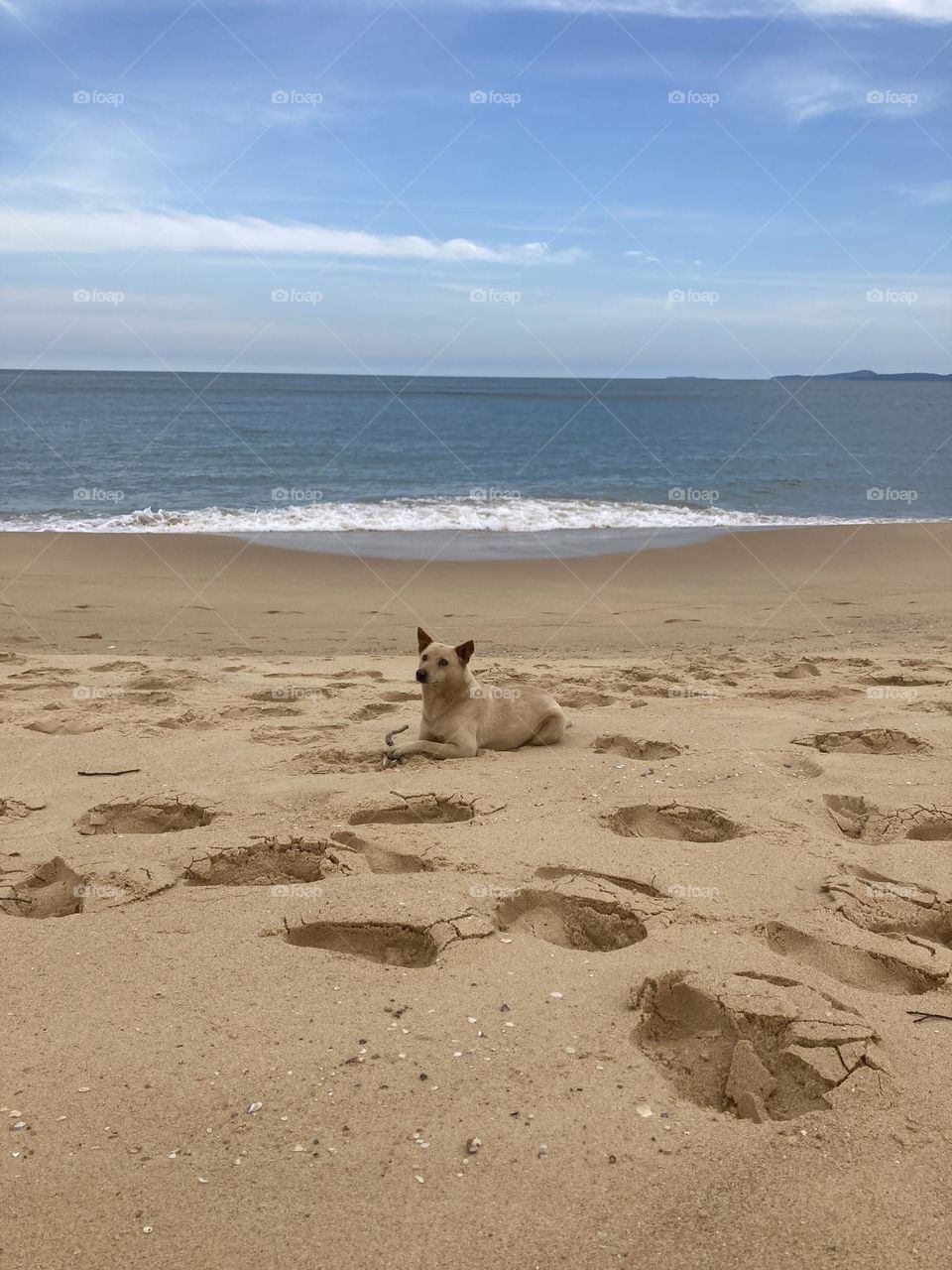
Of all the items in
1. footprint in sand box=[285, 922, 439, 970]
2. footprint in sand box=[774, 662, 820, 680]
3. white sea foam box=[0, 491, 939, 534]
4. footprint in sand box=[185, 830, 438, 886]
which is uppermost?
white sea foam box=[0, 491, 939, 534]

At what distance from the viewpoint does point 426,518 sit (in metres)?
21.8

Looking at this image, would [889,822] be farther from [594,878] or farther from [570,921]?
[570,921]

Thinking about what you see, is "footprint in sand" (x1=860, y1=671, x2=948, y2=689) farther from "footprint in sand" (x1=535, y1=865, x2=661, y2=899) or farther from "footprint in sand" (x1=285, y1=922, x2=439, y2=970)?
"footprint in sand" (x1=285, y1=922, x2=439, y2=970)

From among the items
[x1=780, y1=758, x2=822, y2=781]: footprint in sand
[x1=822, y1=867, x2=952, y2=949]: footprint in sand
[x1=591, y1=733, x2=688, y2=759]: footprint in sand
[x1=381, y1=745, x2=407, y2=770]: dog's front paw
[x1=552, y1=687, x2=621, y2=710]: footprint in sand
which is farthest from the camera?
[x1=552, y1=687, x2=621, y2=710]: footprint in sand

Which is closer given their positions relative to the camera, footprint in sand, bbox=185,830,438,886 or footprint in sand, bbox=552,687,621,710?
footprint in sand, bbox=185,830,438,886

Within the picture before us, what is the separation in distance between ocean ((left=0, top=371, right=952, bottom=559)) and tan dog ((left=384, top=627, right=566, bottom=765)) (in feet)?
32.6

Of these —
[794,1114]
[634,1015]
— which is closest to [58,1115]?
[634,1015]

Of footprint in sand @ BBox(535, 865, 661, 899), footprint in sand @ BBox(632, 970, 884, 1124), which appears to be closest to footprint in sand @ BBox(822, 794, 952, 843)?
footprint in sand @ BBox(535, 865, 661, 899)

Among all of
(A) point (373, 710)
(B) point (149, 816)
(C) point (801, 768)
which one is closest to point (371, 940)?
(B) point (149, 816)

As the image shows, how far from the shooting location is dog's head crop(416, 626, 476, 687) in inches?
278

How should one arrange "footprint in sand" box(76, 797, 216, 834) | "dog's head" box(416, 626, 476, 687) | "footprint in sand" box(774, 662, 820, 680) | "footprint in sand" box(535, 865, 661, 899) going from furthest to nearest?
1. "footprint in sand" box(774, 662, 820, 680)
2. "dog's head" box(416, 626, 476, 687)
3. "footprint in sand" box(76, 797, 216, 834)
4. "footprint in sand" box(535, 865, 661, 899)

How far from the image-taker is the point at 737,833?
17.9ft

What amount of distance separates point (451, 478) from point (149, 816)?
83.7ft

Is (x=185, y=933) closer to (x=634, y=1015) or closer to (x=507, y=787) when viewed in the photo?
(x=634, y=1015)
